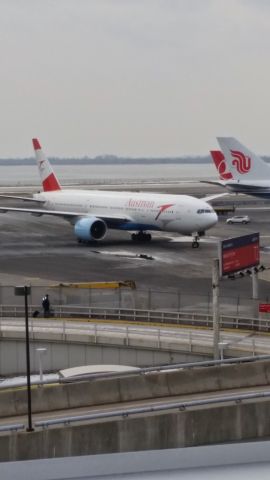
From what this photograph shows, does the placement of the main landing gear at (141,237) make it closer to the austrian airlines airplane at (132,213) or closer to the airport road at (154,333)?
the austrian airlines airplane at (132,213)

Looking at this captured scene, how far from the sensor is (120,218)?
8031 centimetres

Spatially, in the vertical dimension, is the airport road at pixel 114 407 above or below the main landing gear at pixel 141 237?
below

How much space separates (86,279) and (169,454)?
40.1 metres

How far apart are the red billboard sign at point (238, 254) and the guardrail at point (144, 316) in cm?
225

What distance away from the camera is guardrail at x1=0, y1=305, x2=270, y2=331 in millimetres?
43750

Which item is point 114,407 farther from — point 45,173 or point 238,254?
point 45,173

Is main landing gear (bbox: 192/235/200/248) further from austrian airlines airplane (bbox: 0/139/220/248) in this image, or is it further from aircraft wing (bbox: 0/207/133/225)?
aircraft wing (bbox: 0/207/133/225)

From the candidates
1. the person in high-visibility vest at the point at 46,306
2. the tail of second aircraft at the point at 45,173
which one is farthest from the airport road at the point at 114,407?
the tail of second aircraft at the point at 45,173

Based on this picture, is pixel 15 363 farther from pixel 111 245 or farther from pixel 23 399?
pixel 111 245

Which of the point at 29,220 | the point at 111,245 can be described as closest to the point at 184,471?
the point at 111,245

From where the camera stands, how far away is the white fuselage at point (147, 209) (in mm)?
76562

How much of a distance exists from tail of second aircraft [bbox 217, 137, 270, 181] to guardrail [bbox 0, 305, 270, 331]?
227 ft

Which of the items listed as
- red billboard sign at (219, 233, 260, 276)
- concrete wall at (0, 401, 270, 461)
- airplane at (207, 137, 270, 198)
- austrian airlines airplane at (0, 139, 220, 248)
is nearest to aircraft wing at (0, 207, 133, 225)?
austrian airlines airplane at (0, 139, 220, 248)

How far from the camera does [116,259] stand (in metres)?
69.5
